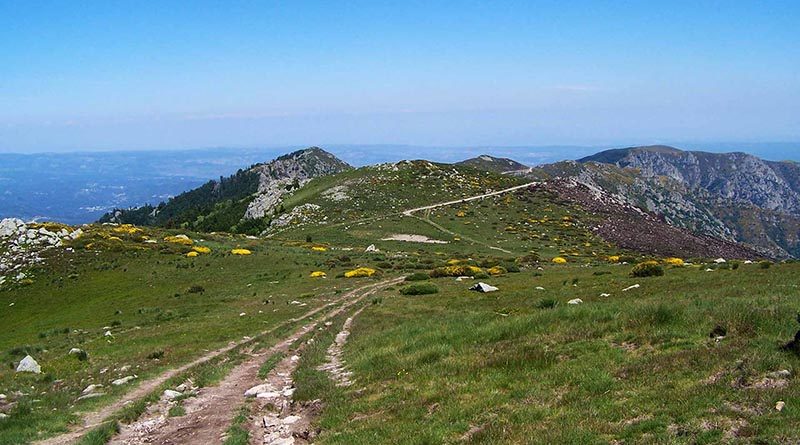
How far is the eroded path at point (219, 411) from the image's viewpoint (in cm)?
1402

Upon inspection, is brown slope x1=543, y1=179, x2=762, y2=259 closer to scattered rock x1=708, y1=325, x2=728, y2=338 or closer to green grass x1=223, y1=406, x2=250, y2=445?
scattered rock x1=708, y1=325, x2=728, y2=338

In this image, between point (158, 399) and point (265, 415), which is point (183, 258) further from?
point (265, 415)

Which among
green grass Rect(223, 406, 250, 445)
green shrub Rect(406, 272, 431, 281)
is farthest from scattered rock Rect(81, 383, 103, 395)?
green shrub Rect(406, 272, 431, 281)

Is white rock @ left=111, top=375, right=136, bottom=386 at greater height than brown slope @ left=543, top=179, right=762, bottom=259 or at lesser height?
greater

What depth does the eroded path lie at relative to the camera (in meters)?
14.0

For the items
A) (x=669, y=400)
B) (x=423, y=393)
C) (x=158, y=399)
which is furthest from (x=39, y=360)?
(x=669, y=400)

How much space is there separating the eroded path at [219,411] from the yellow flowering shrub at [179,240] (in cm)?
4670

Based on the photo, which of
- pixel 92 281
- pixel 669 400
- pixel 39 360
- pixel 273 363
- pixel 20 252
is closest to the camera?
pixel 669 400

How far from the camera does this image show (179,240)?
2603 inches

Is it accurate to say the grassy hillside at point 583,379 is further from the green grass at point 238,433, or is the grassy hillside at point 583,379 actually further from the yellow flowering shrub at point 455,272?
the yellow flowering shrub at point 455,272

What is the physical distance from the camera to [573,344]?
15.8 meters

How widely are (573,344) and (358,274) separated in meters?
34.2

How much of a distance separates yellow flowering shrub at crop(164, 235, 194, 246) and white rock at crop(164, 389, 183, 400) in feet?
162

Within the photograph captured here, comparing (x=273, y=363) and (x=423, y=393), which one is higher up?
(x=423, y=393)
